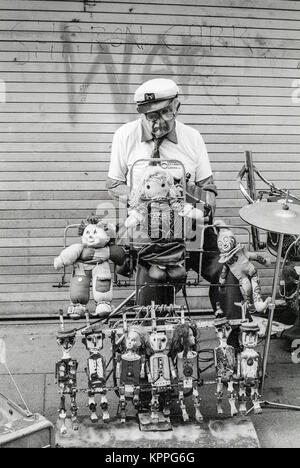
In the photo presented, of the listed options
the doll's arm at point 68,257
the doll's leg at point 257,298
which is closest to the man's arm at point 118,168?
the doll's arm at point 68,257

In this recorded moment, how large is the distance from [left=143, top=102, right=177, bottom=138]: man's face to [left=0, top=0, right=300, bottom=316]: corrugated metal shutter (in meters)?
1.61

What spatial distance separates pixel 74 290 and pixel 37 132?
2372 millimetres

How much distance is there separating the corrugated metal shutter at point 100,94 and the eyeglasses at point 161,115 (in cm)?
170

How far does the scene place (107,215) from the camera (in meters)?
6.66

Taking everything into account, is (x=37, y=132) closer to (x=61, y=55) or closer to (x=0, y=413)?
(x=61, y=55)

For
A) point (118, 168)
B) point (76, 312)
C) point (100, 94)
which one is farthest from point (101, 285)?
point (100, 94)

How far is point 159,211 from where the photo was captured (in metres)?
4.73

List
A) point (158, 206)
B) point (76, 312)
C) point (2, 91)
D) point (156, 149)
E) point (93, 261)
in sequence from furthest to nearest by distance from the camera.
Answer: point (2, 91)
point (156, 149)
point (93, 261)
point (158, 206)
point (76, 312)

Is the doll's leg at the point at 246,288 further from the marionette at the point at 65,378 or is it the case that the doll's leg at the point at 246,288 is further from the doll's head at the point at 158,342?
the marionette at the point at 65,378

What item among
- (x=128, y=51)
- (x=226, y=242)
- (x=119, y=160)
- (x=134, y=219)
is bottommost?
(x=226, y=242)

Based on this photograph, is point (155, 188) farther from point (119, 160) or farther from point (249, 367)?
point (249, 367)

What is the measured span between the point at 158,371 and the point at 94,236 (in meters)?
1.15
